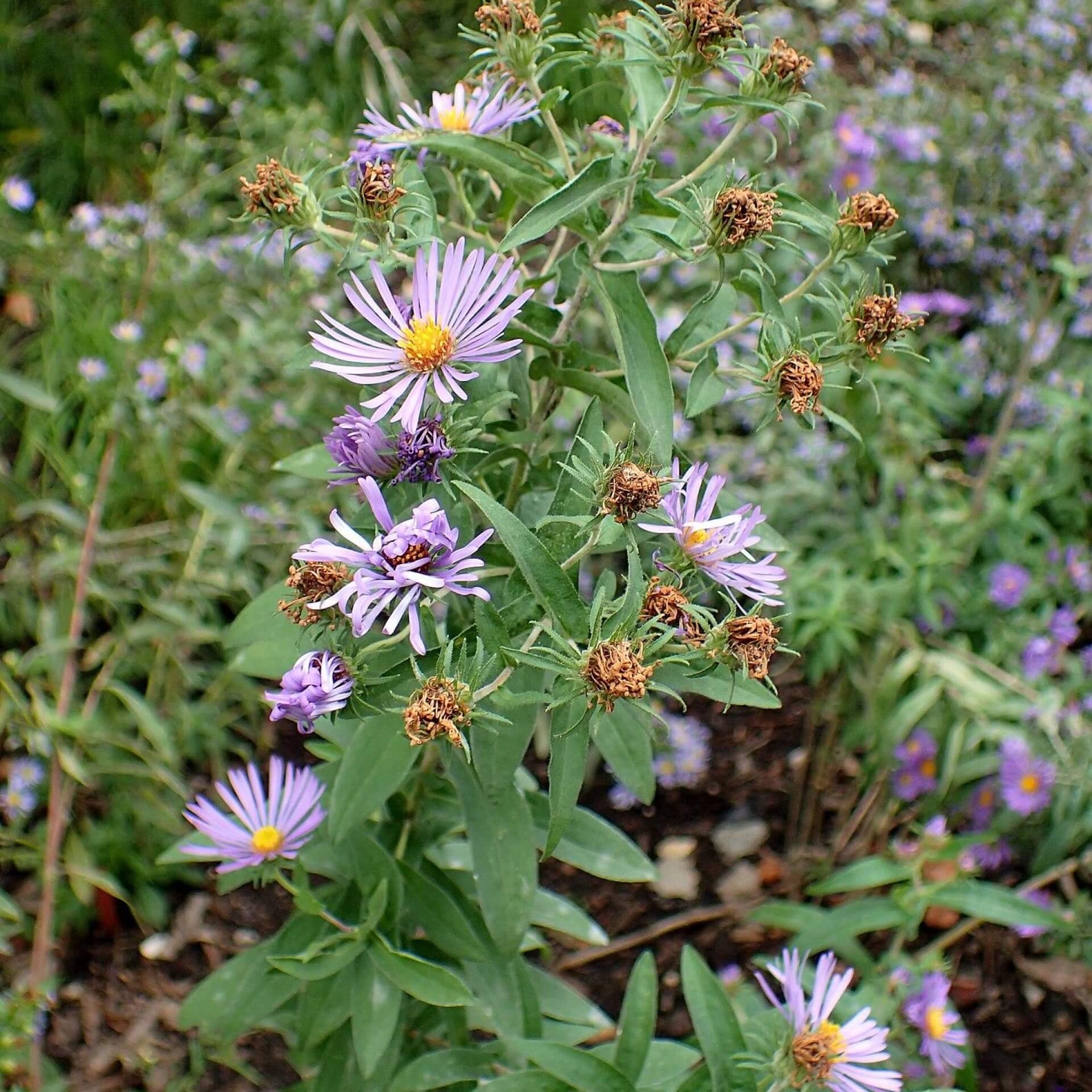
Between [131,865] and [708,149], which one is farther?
[708,149]

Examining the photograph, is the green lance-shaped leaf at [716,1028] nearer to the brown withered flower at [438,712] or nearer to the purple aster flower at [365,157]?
the brown withered flower at [438,712]

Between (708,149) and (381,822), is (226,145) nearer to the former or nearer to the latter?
(708,149)

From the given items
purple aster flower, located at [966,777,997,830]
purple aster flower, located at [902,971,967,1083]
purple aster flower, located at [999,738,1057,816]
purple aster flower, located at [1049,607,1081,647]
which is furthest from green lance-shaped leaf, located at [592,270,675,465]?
purple aster flower, located at [1049,607,1081,647]

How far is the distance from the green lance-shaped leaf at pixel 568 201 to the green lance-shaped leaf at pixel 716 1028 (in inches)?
23.2

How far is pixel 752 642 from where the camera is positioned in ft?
2.27

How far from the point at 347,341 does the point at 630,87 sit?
0.90 ft

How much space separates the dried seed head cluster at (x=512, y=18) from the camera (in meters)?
0.79

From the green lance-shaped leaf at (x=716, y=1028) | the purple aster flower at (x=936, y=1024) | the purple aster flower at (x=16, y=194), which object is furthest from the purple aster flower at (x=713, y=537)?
the purple aster flower at (x=16, y=194)

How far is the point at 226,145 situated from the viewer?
92.7 inches

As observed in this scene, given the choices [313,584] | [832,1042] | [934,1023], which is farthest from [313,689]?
[934,1023]

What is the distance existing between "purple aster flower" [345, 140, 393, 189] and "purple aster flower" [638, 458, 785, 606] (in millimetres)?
289

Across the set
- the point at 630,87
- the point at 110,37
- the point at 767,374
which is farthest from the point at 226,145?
the point at 767,374

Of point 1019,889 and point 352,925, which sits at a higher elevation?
point 1019,889

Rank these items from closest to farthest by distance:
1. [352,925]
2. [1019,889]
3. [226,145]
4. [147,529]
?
[352,925], [1019,889], [147,529], [226,145]
